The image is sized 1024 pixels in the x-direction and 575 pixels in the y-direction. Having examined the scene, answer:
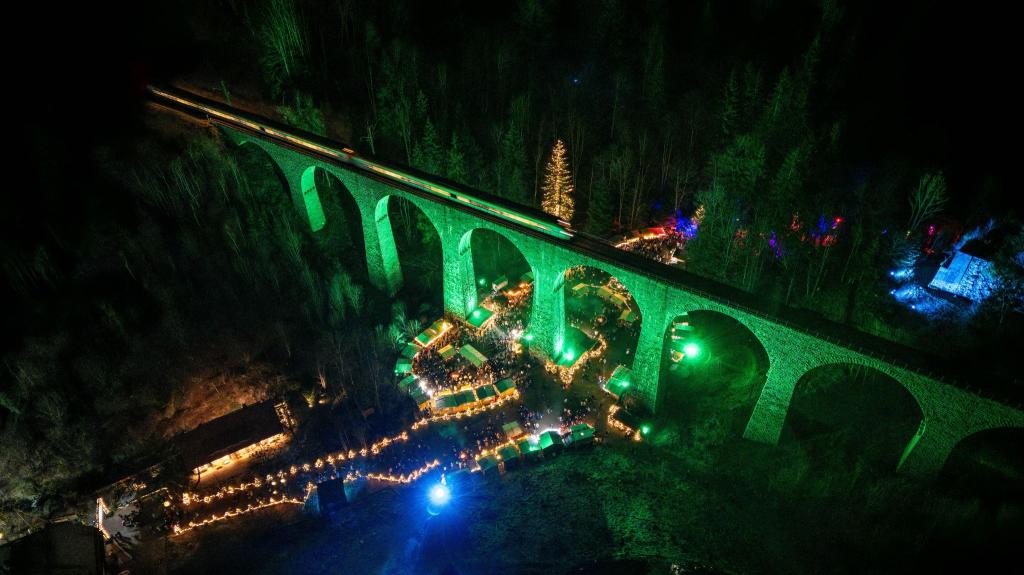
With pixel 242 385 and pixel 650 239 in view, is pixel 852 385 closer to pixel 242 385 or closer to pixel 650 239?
pixel 650 239

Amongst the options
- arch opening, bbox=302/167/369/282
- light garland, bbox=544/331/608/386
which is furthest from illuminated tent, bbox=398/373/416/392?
arch opening, bbox=302/167/369/282

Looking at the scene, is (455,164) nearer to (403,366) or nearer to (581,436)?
(403,366)

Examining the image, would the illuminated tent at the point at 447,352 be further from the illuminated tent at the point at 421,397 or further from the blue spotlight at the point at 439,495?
the blue spotlight at the point at 439,495

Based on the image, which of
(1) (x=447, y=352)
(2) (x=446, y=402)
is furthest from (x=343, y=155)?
(2) (x=446, y=402)

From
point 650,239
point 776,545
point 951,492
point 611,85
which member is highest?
point 611,85

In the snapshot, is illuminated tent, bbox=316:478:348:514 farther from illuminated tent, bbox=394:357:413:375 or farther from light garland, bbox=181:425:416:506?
illuminated tent, bbox=394:357:413:375

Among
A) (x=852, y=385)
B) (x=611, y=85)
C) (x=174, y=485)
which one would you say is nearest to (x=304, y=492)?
(x=174, y=485)

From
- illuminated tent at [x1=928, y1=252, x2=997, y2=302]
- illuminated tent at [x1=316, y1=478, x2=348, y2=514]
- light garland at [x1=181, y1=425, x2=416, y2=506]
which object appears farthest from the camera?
illuminated tent at [x1=928, y1=252, x2=997, y2=302]

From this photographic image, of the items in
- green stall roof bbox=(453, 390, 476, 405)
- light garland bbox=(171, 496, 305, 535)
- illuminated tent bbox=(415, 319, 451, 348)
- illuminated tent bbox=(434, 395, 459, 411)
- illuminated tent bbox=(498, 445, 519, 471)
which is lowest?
light garland bbox=(171, 496, 305, 535)
